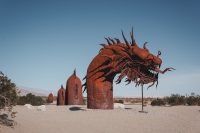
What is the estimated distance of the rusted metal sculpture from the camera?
14.4 m

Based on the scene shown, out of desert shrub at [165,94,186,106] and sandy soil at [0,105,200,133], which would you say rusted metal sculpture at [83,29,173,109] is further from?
desert shrub at [165,94,186,106]

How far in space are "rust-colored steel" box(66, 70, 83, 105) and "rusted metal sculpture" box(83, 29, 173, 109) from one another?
891cm

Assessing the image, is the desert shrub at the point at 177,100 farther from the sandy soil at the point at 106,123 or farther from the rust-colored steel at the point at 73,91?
the sandy soil at the point at 106,123

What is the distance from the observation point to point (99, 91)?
572 inches

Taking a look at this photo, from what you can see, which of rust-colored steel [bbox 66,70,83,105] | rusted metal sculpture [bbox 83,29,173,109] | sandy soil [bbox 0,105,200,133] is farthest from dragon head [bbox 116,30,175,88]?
rust-colored steel [bbox 66,70,83,105]

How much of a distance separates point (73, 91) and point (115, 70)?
10295mm

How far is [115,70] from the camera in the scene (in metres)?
14.4

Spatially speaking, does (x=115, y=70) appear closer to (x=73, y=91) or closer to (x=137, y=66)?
(x=137, y=66)

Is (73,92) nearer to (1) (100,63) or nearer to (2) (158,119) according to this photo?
(1) (100,63)

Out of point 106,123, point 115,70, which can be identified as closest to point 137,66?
point 115,70

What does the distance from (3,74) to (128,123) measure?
213 inches

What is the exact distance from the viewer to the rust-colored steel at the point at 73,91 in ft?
78.0

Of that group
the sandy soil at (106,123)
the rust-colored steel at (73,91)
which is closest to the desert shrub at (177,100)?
the rust-colored steel at (73,91)

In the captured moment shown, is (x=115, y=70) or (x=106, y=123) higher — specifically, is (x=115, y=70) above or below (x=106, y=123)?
above
